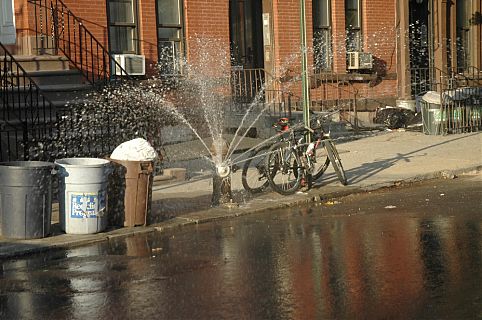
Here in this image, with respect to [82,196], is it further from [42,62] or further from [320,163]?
[42,62]

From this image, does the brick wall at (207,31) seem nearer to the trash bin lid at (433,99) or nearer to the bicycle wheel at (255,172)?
the trash bin lid at (433,99)

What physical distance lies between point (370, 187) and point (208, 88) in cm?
644

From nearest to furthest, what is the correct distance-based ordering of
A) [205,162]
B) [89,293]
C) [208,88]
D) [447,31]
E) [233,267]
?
[89,293] → [233,267] → [205,162] → [208,88] → [447,31]

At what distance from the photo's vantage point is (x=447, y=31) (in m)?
27.1

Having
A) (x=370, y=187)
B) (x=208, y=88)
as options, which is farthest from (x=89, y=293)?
(x=208, y=88)

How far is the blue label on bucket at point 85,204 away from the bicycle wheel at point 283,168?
10.8ft

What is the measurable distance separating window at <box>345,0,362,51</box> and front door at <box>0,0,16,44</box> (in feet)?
32.7

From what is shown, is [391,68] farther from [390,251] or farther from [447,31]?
[390,251]

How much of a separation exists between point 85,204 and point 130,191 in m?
0.69

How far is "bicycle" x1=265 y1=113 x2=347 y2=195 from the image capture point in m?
13.4

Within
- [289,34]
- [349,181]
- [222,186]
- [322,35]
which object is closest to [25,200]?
[222,186]

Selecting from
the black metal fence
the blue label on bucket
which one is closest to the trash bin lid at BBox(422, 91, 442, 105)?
the black metal fence

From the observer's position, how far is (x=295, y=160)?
1359 cm

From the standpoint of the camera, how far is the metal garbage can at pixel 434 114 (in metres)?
21.0
